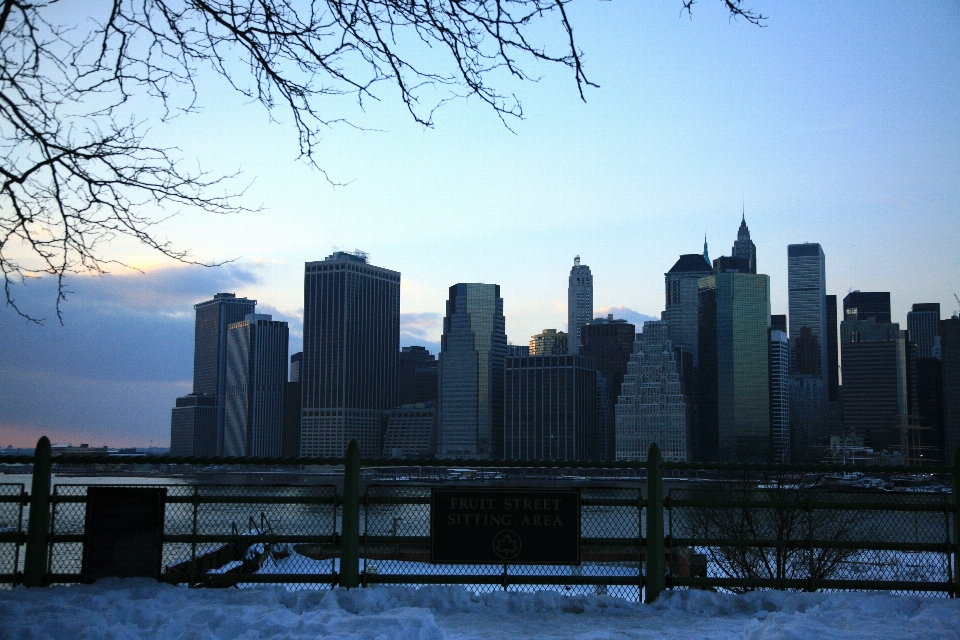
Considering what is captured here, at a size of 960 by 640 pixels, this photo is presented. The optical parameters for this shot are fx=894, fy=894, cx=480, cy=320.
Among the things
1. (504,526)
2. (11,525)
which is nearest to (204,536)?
(11,525)

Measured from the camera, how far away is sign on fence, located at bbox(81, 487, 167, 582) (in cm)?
873

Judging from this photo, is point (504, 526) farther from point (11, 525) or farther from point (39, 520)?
point (11, 525)

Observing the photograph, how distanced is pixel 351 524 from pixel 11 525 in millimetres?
3492

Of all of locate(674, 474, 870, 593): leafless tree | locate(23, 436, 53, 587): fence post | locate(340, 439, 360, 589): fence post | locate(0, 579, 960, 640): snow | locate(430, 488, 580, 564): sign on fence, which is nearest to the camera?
locate(0, 579, 960, 640): snow

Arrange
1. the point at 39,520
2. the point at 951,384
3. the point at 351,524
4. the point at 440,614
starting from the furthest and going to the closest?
A: the point at 951,384 → the point at 351,524 → the point at 39,520 → the point at 440,614

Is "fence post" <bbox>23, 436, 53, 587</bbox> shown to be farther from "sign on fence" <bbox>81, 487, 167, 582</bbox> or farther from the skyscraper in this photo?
the skyscraper

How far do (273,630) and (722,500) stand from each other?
4796 millimetres

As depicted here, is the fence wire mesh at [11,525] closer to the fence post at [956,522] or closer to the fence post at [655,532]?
the fence post at [655,532]

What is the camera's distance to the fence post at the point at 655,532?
8898 millimetres

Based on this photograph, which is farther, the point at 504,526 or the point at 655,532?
the point at 504,526

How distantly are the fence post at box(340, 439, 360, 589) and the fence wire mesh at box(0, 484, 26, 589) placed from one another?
3138mm

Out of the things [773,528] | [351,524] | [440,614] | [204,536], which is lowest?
[773,528]

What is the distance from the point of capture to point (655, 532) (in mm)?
9008

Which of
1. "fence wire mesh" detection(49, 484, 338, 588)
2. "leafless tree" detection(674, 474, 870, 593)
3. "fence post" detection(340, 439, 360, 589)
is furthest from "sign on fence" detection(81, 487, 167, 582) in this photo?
"leafless tree" detection(674, 474, 870, 593)
